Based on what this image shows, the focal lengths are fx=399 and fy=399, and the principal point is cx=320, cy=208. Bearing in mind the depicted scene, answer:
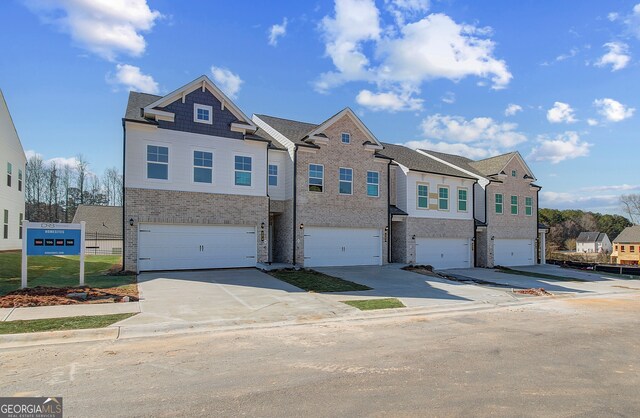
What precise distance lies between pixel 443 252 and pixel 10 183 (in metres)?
29.3

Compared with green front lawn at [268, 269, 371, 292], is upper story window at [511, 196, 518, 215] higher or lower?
higher

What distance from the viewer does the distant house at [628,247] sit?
221 feet

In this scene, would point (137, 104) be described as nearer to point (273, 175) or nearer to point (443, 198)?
point (273, 175)

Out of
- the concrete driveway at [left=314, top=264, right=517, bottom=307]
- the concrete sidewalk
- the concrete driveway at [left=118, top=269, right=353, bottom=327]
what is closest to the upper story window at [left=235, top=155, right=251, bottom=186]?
the concrete driveway at [left=118, top=269, right=353, bottom=327]

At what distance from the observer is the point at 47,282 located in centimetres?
1409

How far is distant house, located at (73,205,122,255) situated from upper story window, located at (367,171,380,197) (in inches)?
1017

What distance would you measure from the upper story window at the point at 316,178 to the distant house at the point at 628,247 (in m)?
65.4

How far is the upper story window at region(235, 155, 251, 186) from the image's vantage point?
20062mm

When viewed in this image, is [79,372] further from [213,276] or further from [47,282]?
[213,276]

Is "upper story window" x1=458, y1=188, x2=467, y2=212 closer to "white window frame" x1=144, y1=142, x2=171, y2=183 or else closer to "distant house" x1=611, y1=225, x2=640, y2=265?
"white window frame" x1=144, y1=142, x2=171, y2=183

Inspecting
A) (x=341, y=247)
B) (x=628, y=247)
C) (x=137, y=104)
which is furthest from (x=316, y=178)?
(x=628, y=247)

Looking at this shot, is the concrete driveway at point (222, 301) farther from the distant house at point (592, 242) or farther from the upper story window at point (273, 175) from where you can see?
the distant house at point (592, 242)

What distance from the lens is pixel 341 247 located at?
22.6 meters
